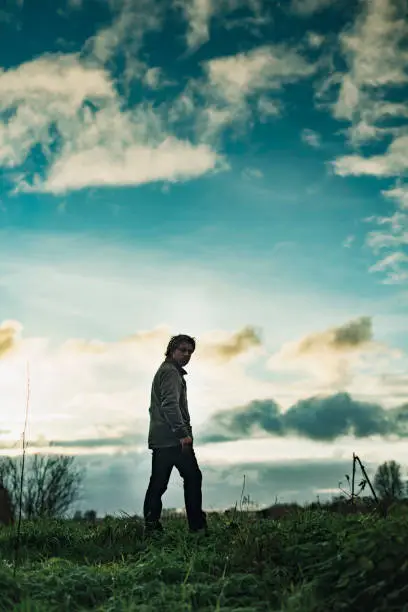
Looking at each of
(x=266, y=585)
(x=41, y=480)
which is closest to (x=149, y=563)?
(x=266, y=585)

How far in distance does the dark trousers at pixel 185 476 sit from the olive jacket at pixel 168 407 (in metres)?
0.14

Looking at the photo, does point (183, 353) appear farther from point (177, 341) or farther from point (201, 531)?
point (201, 531)

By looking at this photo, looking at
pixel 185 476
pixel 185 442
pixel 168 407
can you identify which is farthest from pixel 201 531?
pixel 168 407

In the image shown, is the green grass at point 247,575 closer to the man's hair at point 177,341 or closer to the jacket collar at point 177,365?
the jacket collar at point 177,365

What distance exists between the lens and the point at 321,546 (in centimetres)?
678

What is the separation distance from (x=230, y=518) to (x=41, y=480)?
60.1ft

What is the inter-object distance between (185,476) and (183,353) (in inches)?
60.2

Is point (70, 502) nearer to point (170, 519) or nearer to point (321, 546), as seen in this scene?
point (170, 519)

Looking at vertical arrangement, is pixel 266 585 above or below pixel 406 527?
below

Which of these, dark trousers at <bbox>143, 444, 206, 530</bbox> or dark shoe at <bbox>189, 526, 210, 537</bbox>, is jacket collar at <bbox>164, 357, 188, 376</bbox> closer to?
dark trousers at <bbox>143, 444, 206, 530</bbox>

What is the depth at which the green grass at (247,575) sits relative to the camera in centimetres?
539

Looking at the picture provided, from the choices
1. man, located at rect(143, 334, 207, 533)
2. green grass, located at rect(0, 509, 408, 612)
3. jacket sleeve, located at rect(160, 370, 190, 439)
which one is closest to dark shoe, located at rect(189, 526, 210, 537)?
man, located at rect(143, 334, 207, 533)

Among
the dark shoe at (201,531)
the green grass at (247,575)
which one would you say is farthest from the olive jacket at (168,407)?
the green grass at (247,575)

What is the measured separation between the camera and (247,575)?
21.2 ft
